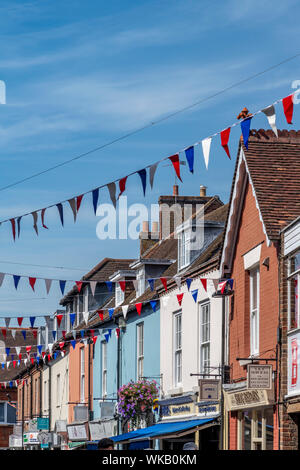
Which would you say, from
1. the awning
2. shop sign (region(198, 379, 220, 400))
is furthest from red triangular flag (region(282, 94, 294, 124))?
the awning

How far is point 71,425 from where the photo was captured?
34.8 meters

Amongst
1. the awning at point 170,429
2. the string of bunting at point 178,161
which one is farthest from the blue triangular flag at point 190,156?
the awning at point 170,429

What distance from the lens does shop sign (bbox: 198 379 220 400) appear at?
68.6ft

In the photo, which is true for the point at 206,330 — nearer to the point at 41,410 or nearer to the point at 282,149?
the point at 282,149

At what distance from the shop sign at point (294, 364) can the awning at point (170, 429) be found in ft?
15.5

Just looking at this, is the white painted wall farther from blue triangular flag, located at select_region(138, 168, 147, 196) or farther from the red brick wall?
blue triangular flag, located at select_region(138, 168, 147, 196)

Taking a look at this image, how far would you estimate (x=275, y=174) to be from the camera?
65.2 ft

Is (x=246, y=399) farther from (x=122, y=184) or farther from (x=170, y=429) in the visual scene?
(x=122, y=184)

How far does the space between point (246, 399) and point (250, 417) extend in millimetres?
638

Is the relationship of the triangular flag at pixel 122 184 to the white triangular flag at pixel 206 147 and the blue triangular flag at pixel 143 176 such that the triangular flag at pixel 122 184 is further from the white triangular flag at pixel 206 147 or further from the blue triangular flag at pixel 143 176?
the white triangular flag at pixel 206 147

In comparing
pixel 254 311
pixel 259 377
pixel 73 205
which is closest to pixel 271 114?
pixel 73 205

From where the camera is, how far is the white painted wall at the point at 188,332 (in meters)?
22.1
